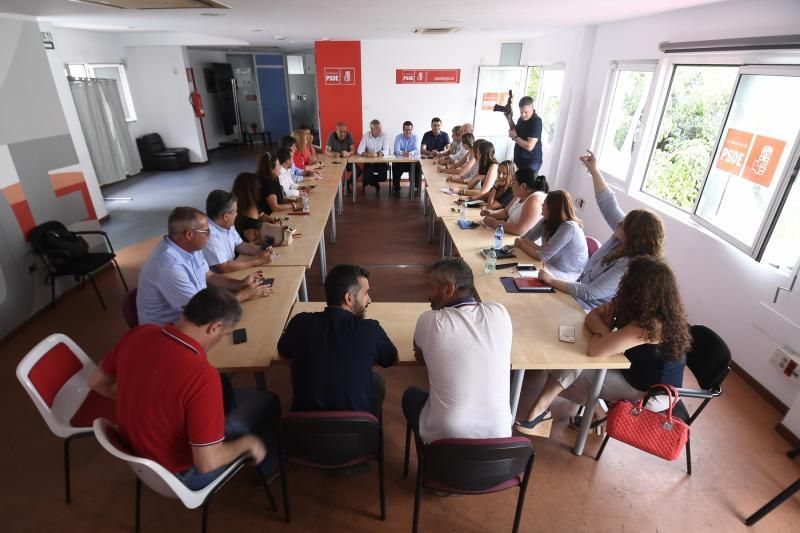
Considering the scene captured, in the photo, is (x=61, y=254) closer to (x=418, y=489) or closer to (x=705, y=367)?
(x=418, y=489)

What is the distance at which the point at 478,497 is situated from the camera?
2.29 meters

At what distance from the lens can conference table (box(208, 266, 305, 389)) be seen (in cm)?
207

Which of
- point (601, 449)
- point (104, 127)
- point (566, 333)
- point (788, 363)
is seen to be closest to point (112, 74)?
point (104, 127)

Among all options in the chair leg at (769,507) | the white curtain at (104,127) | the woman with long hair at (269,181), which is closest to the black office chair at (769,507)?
the chair leg at (769,507)

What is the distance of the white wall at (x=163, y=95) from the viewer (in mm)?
9523

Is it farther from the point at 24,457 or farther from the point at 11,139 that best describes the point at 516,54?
the point at 24,457

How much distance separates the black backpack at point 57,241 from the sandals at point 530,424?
14.9ft

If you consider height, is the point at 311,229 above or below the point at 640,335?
below

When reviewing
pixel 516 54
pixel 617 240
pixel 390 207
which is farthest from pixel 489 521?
pixel 516 54

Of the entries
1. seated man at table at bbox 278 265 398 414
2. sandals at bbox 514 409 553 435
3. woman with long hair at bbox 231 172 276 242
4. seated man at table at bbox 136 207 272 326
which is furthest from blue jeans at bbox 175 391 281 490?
woman with long hair at bbox 231 172 276 242

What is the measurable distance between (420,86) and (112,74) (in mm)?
6910

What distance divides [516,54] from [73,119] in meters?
8.27

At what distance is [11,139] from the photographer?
3.85 m

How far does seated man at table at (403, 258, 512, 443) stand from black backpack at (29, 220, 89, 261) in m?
4.15
